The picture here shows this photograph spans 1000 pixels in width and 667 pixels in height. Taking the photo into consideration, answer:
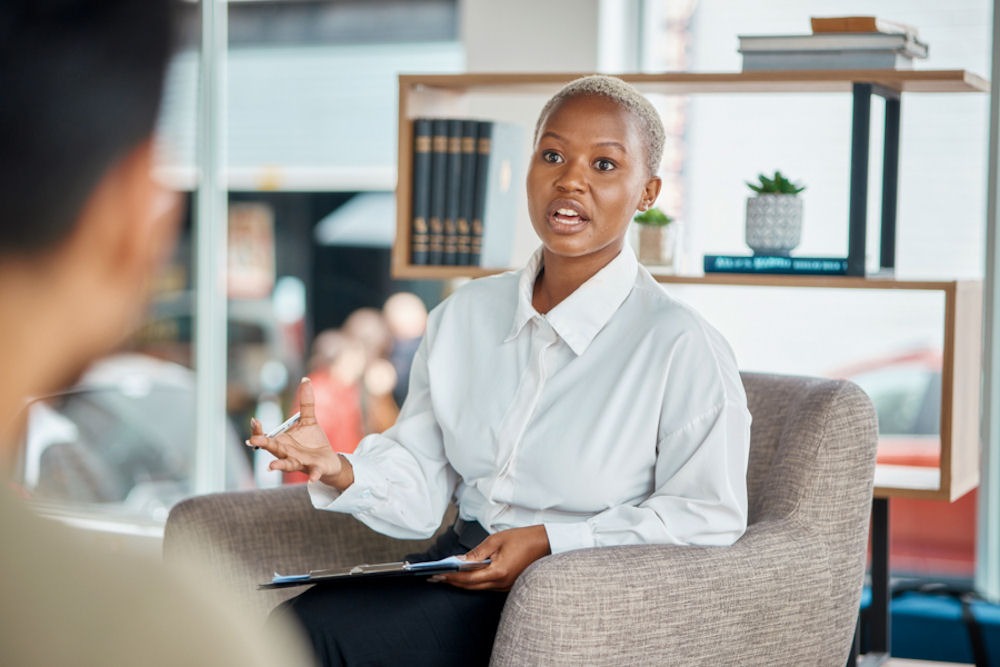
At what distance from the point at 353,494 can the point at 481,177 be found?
1.01 meters

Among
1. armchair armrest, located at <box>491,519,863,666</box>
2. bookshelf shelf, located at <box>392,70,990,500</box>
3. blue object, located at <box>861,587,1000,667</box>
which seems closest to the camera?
armchair armrest, located at <box>491,519,863,666</box>

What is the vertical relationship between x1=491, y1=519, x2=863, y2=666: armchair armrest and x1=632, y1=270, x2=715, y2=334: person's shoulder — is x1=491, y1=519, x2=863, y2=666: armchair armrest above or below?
below

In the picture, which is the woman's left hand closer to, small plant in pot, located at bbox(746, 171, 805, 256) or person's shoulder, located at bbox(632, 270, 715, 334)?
person's shoulder, located at bbox(632, 270, 715, 334)

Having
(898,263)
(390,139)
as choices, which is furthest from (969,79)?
(390,139)

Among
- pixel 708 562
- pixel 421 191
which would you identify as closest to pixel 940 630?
pixel 708 562

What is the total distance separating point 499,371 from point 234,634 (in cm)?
139

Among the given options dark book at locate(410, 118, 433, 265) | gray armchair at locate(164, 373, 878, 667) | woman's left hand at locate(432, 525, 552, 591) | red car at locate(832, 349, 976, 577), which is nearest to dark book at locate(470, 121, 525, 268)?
dark book at locate(410, 118, 433, 265)

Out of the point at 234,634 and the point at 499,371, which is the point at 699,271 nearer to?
the point at 499,371

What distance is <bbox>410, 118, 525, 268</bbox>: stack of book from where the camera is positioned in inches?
104

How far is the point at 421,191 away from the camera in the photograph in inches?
105

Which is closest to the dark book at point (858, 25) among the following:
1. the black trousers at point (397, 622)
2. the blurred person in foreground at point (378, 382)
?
the black trousers at point (397, 622)

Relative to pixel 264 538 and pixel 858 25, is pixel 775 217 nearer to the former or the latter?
pixel 858 25

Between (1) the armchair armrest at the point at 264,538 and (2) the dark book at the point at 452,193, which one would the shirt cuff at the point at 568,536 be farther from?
(2) the dark book at the point at 452,193

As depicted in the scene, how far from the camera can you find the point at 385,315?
151 inches
